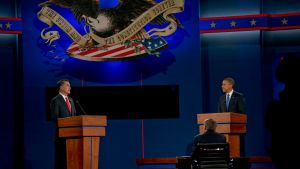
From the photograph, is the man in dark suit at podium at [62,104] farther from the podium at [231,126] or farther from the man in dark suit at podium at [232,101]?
the man in dark suit at podium at [232,101]

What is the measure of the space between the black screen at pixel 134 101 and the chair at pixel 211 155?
3.14 meters

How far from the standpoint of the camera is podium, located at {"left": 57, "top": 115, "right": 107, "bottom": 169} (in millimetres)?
8539

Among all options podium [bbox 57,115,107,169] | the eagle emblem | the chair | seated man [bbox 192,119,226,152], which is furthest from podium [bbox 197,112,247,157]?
the eagle emblem

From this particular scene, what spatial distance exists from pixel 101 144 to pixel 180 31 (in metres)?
2.44

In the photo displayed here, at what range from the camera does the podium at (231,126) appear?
877cm

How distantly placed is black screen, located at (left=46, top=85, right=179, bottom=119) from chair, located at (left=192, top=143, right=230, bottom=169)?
3.14 metres

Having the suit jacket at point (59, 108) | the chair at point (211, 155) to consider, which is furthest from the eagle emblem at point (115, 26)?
the chair at point (211, 155)

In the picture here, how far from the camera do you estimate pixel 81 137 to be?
28.1 feet

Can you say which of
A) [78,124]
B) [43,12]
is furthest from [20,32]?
[78,124]

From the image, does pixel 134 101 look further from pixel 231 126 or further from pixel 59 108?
pixel 231 126

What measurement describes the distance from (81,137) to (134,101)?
98.1 inches

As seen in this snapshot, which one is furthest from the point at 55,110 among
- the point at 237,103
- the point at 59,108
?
the point at 237,103

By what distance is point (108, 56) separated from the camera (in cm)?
1099

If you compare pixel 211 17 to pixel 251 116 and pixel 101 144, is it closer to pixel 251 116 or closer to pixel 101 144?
pixel 251 116
